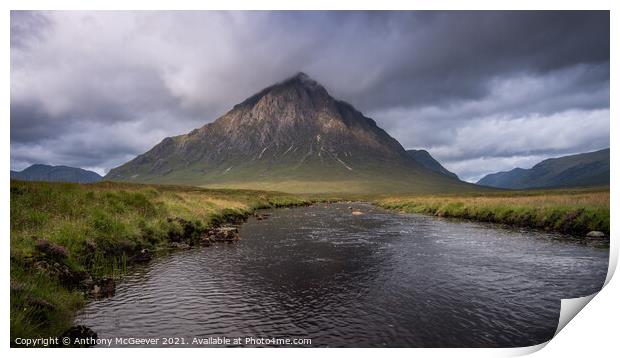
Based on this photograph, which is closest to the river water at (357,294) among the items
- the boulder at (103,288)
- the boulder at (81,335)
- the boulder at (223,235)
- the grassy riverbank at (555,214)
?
the boulder at (103,288)

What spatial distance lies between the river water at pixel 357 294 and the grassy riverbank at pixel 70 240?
1154mm

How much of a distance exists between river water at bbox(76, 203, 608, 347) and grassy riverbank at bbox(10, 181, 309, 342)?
1.15 metres

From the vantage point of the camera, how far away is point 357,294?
12.5 metres

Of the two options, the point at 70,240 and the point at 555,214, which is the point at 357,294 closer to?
the point at 70,240

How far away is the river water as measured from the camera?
941 centimetres

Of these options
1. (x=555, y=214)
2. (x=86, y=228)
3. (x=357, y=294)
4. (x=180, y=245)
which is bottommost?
(x=357, y=294)

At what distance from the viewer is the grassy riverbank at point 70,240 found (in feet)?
28.4

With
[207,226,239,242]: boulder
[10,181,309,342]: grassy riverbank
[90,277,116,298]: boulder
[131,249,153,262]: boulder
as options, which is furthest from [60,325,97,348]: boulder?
[207,226,239,242]: boulder

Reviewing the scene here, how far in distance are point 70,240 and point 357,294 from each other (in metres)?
11.6

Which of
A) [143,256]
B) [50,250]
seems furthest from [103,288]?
[143,256]

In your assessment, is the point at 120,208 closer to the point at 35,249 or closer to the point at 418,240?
the point at 35,249

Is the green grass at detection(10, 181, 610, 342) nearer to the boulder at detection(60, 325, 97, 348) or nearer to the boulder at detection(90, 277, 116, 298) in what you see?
the boulder at detection(60, 325, 97, 348)
